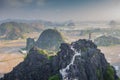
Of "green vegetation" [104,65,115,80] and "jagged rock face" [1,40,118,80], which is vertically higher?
"jagged rock face" [1,40,118,80]

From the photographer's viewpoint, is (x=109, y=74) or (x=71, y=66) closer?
(x=71, y=66)

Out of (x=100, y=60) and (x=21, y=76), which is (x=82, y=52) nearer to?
(x=100, y=60)

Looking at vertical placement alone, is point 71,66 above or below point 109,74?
above

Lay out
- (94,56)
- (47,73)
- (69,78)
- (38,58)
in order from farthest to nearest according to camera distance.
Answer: (38,58), (47,73), (94,56), (69,78)

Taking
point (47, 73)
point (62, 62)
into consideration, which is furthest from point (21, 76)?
point (62, 62)

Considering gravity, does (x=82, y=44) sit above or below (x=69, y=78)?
above

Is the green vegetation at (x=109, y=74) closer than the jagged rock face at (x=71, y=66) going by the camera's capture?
No

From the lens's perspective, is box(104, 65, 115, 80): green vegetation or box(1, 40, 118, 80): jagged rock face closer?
box(1, 40, 118, 80): jagged rock face

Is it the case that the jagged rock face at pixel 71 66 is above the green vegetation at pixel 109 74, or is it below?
above
